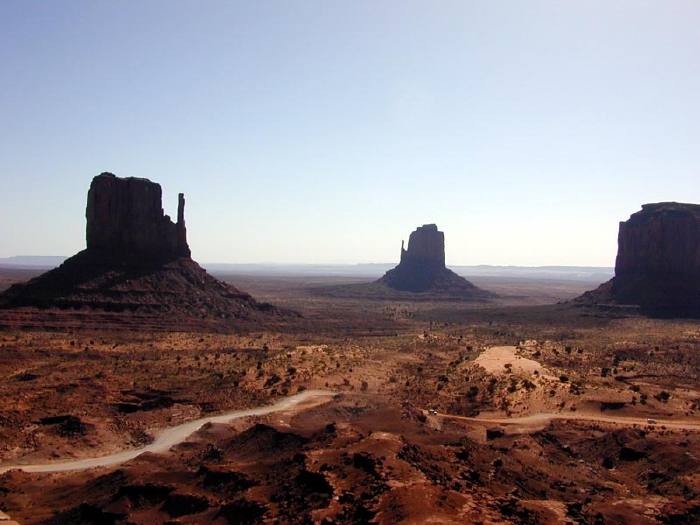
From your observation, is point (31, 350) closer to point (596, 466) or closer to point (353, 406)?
point (353, 406)

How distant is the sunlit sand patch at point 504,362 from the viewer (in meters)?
52.0

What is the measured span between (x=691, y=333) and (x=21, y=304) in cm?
8760

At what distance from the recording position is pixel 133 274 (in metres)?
77.1

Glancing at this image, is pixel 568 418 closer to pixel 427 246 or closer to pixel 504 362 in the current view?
pixel 504 362

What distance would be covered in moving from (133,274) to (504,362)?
50805 mm

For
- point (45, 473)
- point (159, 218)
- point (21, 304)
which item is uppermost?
point (159, 218)

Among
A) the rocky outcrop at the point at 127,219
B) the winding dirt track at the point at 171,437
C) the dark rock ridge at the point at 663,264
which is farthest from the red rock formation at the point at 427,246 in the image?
the winding dirt track at the point at 171,437

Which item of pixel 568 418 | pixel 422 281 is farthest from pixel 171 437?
pixel 422 281

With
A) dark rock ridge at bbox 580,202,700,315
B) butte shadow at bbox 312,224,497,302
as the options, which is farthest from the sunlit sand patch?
butte shadow at bbox 312,224,497,302

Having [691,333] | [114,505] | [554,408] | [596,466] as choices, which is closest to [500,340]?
[691,333]

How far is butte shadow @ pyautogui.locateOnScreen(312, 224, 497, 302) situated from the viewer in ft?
510

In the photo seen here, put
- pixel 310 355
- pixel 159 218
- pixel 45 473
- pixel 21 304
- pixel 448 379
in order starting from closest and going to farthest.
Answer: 1. pixel 45 473
2. pixel 448 379
3. pixel 310 355
4. pixel 21 304
5. pixel 159 218

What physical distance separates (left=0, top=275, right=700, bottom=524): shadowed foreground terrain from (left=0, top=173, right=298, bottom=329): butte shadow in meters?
3.53

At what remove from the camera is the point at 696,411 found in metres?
39.2
